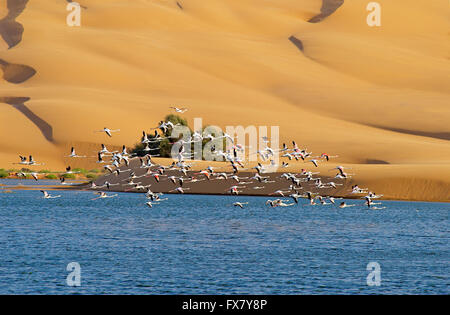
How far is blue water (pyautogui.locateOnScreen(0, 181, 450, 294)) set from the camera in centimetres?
4344

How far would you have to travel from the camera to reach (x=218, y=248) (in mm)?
57344

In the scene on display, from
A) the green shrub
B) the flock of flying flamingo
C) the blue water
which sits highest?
the green shrub

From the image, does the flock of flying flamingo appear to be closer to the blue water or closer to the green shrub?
the blue water

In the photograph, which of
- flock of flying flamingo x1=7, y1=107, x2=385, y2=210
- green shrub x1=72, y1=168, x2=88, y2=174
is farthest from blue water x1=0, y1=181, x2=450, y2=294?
green shrub x1=72, y1=168, x2=88, y2=174

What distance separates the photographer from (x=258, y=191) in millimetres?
109875

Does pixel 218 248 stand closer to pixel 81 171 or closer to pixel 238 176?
pixel 238 176

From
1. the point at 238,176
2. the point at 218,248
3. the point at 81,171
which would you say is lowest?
the point at 218,248

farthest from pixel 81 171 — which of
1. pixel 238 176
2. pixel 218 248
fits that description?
pixel 218 248

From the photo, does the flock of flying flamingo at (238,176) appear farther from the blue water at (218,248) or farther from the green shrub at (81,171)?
the green shrub at (81,171)

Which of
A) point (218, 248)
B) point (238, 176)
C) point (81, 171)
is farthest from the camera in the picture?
point (81, 171)

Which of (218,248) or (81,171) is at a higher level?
(81,171)

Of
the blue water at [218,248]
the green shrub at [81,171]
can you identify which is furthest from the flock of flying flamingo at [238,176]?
the green shrub at [81,171]

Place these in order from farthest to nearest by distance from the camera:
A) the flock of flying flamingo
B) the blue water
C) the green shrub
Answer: the green shrub → the flock of flying flamingo → the blue water
